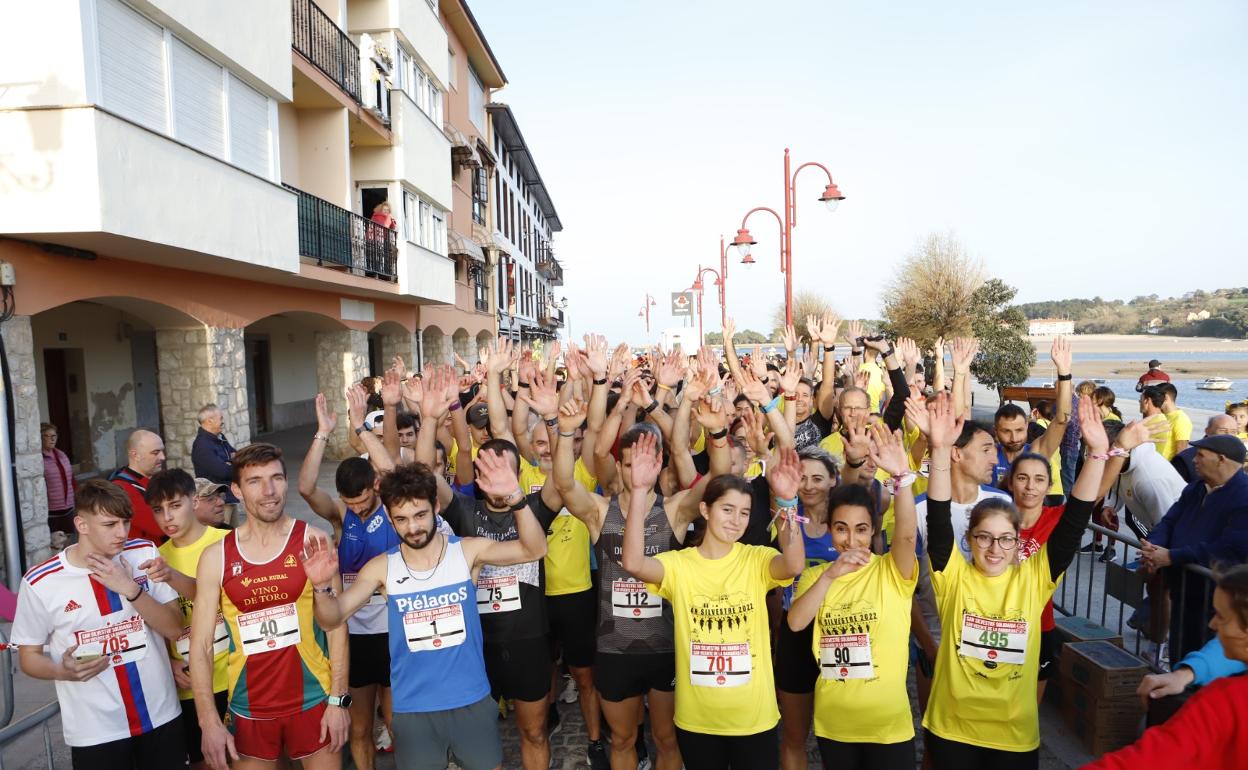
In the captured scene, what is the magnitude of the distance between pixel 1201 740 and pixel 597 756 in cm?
313

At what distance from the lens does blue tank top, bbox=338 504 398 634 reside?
3908mm

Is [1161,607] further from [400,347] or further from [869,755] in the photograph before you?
[400,347]

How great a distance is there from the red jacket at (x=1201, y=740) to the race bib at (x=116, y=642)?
364 cm

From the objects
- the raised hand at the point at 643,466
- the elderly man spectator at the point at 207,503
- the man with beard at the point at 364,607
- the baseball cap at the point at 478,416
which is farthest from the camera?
the baseball cap at the point at 478,416

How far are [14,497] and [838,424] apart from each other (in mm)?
8168

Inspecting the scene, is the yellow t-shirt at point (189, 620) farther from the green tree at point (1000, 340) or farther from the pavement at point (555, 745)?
the green tree at point (1000, 340)

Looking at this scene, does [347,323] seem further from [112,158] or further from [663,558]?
[663,558]

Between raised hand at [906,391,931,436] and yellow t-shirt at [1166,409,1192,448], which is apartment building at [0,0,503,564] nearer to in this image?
raised hand at [906,391,931,436]

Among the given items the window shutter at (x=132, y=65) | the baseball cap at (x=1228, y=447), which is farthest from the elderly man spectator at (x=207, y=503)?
the baseball cap at (x=1228, y=447)

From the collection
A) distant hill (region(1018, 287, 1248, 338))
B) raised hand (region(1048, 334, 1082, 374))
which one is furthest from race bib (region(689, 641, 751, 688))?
distant hill (region(1018, 287, 1248, 338))

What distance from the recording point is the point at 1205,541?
13.5ft

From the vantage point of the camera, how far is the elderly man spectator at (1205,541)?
156 inches

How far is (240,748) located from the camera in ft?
10.3

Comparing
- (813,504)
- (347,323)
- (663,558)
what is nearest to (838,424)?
(813,504)
